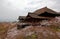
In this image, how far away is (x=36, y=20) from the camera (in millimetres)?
52188

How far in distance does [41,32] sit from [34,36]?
8.79 feet

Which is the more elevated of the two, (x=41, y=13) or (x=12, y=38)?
(x=41, y=13)

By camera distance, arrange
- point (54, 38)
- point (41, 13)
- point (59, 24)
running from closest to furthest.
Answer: point (54, 38), point (59, 24), point (41, 13)

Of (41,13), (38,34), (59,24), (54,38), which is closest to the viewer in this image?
(54,38)

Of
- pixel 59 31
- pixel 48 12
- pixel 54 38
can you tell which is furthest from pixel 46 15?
pixel 54 38

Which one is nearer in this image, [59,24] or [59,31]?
[59,31]

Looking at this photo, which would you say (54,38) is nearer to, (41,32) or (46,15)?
(41,32)

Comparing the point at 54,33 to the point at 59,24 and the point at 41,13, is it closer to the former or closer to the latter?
the point at 59,24

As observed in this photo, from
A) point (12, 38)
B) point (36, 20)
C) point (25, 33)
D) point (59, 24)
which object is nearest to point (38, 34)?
point (25, 33)

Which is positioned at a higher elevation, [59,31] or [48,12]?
[48,12]

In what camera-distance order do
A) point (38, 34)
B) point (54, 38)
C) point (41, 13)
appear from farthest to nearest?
1. point (41, 13)
2. point (38, 34)
3. point (54, 38)

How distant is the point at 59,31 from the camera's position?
3681 centimetres

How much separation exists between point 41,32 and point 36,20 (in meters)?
16.2

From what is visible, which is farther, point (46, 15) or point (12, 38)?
point (46, 15)
